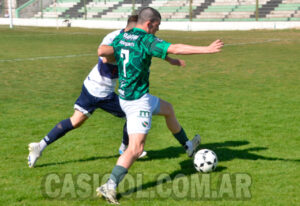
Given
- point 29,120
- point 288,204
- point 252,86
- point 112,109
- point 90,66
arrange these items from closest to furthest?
point 288,204 → point 112,109 → point 29,120 → point 252,86 → point 90,66

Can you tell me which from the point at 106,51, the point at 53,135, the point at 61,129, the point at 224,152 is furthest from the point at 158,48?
the point at 224,152

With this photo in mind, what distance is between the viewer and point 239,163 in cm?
603

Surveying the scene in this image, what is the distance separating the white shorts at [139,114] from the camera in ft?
16.1

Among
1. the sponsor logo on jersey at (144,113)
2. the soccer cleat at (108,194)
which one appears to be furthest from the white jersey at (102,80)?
the soccer cleat at (108,194)

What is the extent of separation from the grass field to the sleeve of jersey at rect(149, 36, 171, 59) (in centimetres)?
156

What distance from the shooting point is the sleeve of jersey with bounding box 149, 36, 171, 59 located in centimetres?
460

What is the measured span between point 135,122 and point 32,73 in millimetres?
10503

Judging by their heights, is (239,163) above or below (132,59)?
below

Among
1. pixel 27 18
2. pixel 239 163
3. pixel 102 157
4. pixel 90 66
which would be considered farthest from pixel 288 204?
pixel 27 18

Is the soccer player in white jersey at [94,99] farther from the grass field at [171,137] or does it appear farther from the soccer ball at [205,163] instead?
the soccer ball at [205,163]

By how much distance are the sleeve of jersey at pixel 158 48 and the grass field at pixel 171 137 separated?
1.56m

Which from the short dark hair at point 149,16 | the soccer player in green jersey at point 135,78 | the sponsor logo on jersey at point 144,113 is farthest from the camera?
the sponsor logo on jersey at point 144,113

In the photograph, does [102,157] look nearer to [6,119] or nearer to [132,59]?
[132,59]

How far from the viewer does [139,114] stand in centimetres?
497
